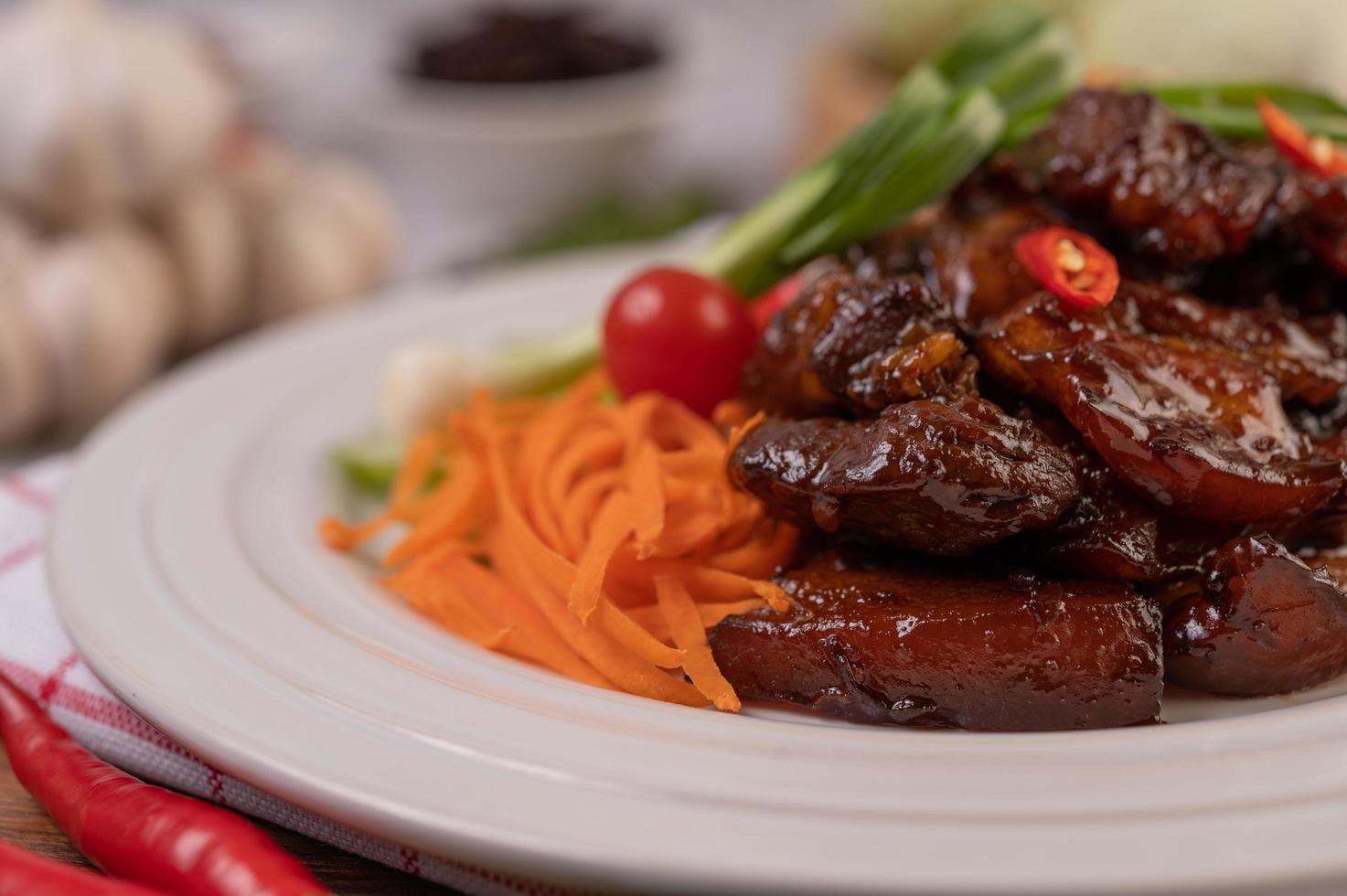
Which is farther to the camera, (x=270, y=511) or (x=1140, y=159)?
(x=270, y=511)

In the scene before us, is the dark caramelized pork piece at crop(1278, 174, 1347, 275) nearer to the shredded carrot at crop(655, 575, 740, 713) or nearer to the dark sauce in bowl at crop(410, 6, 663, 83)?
the shredded carrot at crop(655, 575, 740, 713)

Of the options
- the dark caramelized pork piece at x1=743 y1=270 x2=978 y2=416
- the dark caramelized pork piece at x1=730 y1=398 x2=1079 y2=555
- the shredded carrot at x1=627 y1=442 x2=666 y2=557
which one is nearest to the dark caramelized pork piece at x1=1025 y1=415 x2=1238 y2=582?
the dark caramelized pork piece at x1=730 y1=398 x2=1079 y2=555

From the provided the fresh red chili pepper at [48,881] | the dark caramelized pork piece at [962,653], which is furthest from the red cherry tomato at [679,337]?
the fresh red chili pepper at [48,881]

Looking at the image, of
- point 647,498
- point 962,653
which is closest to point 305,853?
point 647,498

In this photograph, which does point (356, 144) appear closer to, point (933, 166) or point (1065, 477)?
point (933, 166)

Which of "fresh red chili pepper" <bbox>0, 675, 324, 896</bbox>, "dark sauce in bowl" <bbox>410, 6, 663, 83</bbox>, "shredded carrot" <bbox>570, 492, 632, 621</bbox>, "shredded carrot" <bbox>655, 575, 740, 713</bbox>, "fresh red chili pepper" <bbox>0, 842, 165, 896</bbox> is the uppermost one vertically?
"shredded carrot" <bbox>570, 492, 632, 621</bbox>

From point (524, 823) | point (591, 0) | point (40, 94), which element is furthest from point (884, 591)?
point (591, 0)

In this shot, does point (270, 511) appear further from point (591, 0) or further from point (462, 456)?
point (591, 0)
